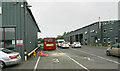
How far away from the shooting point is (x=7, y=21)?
1149 cm

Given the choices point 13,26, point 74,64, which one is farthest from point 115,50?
point 13,26

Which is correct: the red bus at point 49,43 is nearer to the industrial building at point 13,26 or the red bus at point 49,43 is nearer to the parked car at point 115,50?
the industrial building at point 13,26

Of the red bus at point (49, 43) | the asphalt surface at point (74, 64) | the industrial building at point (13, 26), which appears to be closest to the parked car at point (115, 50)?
the asphalt surface at point (74, 64)

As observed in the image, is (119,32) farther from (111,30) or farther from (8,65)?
(8,65)

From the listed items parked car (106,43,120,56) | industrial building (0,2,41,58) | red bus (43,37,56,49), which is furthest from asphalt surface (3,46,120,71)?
red bus (43,37,56,49)

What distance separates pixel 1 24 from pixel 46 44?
12077 mm

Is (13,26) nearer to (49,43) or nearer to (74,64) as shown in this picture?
(74,64)

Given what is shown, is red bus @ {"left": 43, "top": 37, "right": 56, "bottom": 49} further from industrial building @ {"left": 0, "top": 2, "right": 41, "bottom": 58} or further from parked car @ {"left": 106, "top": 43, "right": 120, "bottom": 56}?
parked car @ {"left": 106, "top": 43, "right": 120, "bottom": 56}

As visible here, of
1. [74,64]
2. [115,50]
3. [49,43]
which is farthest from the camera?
[49,43]

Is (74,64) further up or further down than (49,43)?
further down

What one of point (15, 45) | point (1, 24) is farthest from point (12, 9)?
point (15, 45)

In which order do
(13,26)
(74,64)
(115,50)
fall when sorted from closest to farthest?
(74,64) → (13,26) → (115,50)

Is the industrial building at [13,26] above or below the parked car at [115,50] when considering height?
above


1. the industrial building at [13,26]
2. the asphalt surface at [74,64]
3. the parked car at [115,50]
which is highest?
the industrial building at [13,26]
